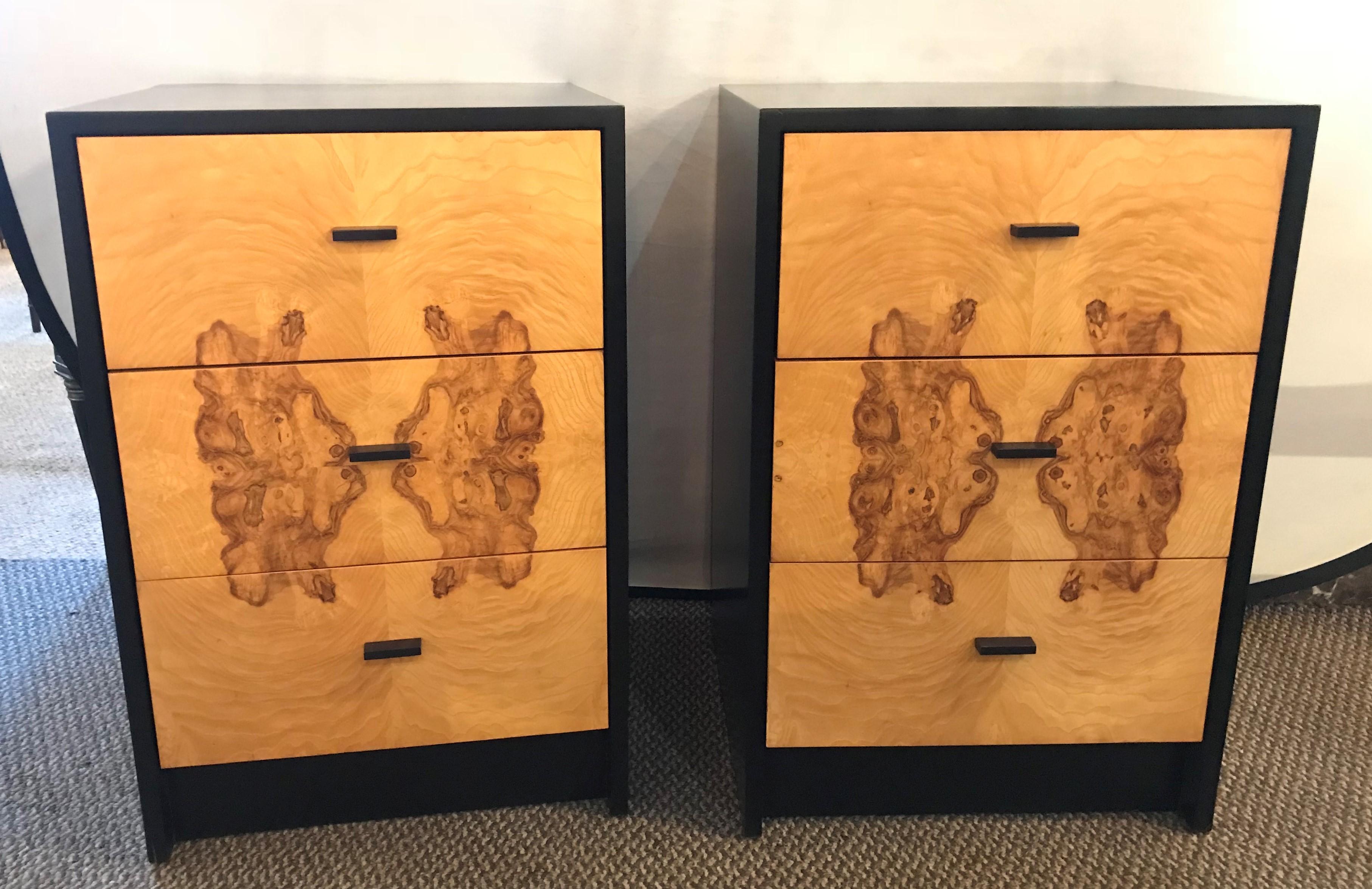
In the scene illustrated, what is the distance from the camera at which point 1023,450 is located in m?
1.12

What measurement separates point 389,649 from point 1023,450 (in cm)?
72

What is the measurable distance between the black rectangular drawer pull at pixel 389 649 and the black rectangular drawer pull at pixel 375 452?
0.70ft

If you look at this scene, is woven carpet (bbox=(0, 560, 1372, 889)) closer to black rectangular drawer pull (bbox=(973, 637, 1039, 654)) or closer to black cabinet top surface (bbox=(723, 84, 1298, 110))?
black rectangular drawer pull (bbox=(973, 637, 1039, 654))

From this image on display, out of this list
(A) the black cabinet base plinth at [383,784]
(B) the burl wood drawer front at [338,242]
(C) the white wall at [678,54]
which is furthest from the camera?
(C) the white wall at [678,54]

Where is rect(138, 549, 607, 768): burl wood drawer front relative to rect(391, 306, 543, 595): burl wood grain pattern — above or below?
below

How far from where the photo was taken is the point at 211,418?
1.07 m

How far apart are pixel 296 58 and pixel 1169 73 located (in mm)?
1206

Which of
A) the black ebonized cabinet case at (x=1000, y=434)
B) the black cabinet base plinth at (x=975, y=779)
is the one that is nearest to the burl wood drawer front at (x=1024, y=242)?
the black ebonized cabinet case at (x=1000, y=434)

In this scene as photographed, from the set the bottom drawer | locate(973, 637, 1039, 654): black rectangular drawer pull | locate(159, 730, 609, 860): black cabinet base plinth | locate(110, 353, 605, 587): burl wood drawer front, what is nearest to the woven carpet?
locate(159, 730, 609, 860): black cabinet base plinth

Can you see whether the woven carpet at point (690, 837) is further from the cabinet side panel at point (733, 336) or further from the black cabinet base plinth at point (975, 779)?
the cabinet side panel at point (733, 336)

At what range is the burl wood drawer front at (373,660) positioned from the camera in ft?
3.73

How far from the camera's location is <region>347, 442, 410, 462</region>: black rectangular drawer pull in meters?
1.10

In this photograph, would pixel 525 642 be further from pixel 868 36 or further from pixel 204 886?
pixel 868 36

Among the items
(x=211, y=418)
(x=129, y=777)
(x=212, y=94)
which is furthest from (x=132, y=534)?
(x=212, y=94)
